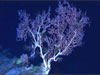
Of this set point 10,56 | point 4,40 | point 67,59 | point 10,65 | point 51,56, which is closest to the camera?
point 51,56

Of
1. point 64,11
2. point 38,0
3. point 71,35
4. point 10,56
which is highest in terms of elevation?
point 38,0

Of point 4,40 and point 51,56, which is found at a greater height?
point 4,40

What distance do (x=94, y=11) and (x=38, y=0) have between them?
14.4 ft

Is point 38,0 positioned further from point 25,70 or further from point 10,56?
point 25,70

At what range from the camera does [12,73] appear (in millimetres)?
8086

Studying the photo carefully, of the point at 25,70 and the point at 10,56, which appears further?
the point at 10,56

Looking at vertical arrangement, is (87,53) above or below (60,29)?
below

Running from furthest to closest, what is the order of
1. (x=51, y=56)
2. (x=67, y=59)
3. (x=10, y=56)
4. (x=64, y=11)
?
(x=10, y=56) → (x=67, y=59) → (x=51, y=56) → (x=64, y=11)

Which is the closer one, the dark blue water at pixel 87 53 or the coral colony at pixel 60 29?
the coral colony at pixel 60 29

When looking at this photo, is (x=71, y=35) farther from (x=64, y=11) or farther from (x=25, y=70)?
(x=25, y=70)

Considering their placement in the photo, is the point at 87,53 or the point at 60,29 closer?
the point at 60,29

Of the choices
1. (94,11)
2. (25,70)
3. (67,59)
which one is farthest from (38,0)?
(25,70)

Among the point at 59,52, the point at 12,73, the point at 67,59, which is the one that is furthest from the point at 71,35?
the point at 12,73

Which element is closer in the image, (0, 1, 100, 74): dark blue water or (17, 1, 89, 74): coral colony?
(17, 1, 89, 74): coral colony
